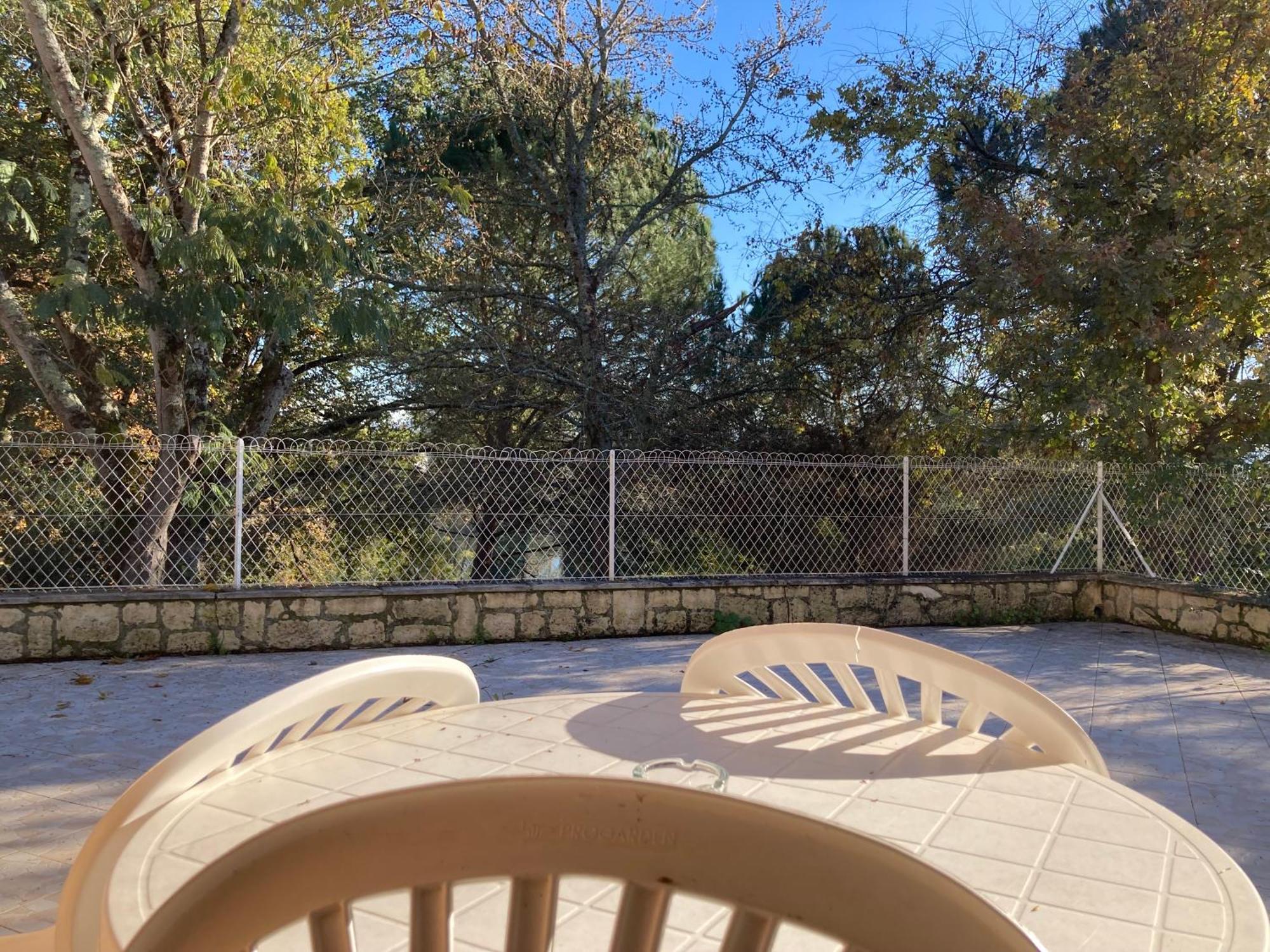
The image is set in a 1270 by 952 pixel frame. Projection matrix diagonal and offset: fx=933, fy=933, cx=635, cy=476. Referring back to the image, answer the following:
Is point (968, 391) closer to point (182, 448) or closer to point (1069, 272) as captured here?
point (1069, 272)

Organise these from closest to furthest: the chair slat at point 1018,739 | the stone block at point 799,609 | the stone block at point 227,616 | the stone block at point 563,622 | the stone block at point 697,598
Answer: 1. the chair slat at point 1018,739
2. the stone block at point 227,616
3. the stone block at point 563,622
4. the stone block at point 697,598
5. the stone block at point 799,609

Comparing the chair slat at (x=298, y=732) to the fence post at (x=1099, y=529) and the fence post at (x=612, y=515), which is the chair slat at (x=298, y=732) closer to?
the fence post at (x=612, y=515)

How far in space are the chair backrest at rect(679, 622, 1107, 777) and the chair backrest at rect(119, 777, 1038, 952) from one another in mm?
1330

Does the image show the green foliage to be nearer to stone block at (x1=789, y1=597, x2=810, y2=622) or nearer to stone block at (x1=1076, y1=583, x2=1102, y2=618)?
stone block at (x1=789, y1=597, x2=810, y2=622)

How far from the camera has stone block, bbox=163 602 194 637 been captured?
22.0ft

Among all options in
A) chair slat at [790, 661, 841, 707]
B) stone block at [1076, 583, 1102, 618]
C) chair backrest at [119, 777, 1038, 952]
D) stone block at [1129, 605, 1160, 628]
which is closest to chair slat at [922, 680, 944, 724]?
chair slat at [790, 661, 841, 707]

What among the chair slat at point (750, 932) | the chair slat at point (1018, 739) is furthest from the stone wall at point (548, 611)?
the chair slat at point (750, 932)

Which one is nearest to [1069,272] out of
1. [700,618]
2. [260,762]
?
[700,618]

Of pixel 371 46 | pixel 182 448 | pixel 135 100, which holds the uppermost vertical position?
pixel 371 46

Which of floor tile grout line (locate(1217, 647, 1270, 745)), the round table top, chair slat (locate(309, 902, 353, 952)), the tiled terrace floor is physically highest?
chair slat (locate(309, 902, 353, 952))

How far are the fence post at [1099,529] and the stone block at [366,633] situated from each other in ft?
22.2

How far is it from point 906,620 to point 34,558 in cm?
709

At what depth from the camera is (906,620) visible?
28.5 feet

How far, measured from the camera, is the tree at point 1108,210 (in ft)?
27.7
